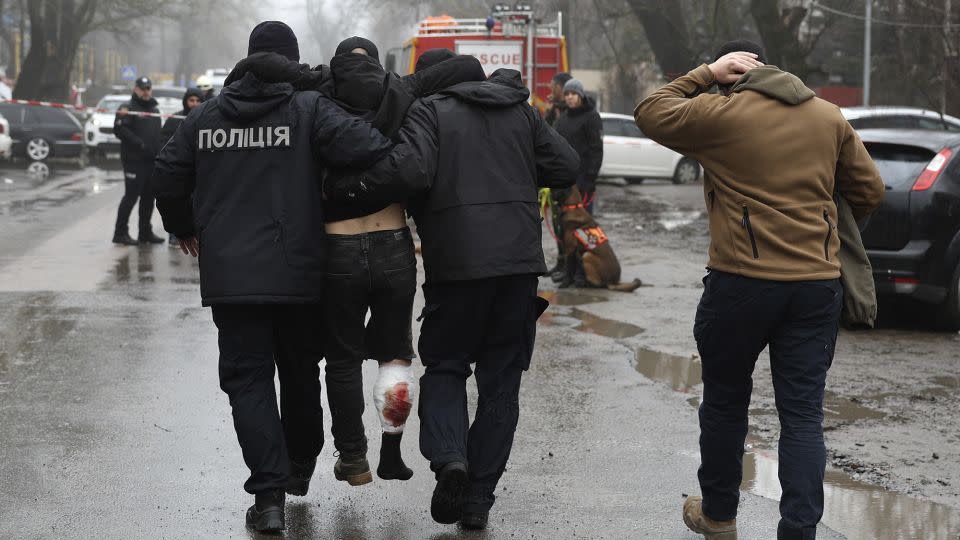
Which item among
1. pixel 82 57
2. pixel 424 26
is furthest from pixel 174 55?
pixel 424 26

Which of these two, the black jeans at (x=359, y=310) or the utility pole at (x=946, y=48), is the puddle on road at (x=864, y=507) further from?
the utility pole at (x=946, y=48)

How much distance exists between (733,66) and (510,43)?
1492 centimetres

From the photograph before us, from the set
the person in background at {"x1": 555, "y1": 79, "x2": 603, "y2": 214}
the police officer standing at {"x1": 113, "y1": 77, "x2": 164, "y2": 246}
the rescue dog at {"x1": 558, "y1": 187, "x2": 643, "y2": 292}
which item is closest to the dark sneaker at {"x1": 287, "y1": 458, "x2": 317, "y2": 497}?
the rescue dog at {"x1": 558, "y1": 187, "x2": 643, "y2": 292}

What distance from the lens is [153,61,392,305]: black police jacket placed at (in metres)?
4.50

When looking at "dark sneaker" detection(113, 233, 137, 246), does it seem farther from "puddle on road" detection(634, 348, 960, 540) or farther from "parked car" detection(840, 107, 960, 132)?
"parked car" detection(840, 107, 960, 132)

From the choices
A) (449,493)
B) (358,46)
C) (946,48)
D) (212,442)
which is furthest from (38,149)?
(449,493)

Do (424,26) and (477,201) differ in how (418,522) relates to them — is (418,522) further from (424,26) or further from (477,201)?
(424,26)

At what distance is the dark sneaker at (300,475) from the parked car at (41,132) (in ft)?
83.3

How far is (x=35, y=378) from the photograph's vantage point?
284 inches

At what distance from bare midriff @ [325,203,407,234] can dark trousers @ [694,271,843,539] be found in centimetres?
119

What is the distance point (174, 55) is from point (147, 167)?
3610 inches

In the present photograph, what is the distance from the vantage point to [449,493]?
179 inches

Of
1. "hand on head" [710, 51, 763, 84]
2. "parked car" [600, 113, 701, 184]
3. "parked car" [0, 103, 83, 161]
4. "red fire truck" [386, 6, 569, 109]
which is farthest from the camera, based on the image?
"parked car" [0, 103, 83, 161]

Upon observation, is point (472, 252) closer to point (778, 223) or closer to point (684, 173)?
point (778, 223)
